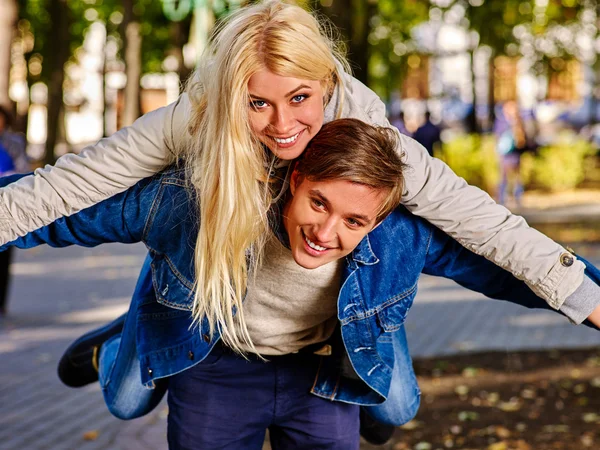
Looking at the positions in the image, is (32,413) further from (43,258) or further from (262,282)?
(43,258)

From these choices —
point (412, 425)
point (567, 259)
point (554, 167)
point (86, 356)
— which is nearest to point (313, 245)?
point (567, 259)

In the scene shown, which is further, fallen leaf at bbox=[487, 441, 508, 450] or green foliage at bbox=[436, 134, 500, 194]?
green foliage at bbox=[436, 134, 500, 194]

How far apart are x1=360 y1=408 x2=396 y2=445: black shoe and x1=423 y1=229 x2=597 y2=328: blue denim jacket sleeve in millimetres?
840

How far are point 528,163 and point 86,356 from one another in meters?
18.3

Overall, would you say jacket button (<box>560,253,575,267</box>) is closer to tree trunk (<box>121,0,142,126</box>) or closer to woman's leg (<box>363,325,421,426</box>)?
woman's leg (<box>363,325,421,426</box>)

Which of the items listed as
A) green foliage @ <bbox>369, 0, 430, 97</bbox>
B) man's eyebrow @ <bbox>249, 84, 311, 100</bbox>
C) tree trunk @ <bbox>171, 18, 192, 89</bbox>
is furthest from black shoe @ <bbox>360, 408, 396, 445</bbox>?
green foliage @ <bbox>369, 0, 430, 97</bbox>

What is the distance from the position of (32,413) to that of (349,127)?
3610 mm

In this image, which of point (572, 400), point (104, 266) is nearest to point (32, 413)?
point (572, 400)

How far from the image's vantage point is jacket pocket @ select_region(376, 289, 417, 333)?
300cm

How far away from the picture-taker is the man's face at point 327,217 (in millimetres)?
2639

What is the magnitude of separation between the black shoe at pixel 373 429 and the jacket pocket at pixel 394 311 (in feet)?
2.52

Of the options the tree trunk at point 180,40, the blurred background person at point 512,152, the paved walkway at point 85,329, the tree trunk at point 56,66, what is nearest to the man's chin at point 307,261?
the paved walkway at point 85,329

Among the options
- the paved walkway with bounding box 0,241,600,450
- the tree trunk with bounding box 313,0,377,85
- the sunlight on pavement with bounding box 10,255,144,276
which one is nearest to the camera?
the paved walkway with bounding box 0,241,600,450

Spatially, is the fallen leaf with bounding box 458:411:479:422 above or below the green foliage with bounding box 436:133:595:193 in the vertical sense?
above
